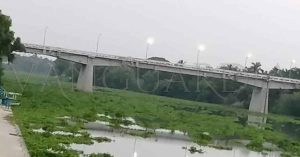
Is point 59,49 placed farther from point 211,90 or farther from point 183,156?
point 183,156

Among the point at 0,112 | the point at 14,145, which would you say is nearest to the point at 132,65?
the point at 0,112

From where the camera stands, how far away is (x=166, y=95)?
131625mm

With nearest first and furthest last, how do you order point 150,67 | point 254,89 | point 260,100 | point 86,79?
point 86,79
point 150,67
point 260,100
point 254,89

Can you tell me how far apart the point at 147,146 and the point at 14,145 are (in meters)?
8.40

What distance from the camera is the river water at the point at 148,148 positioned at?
21500 mm

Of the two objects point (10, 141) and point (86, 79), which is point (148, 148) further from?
point (86, 79)

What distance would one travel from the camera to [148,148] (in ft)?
78.7

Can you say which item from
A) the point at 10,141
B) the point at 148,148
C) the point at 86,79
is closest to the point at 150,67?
the point at 86,79

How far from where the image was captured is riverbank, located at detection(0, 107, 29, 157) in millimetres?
16083

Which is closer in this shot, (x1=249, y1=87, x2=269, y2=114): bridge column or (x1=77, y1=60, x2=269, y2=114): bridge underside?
(x1=77, y1=60, x2=269, y2=114): bridge underside

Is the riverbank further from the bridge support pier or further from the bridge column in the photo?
the bridge column

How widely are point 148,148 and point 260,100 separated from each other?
8041cm

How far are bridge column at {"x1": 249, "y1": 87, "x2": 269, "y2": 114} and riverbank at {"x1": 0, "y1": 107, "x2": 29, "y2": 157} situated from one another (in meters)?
80.9

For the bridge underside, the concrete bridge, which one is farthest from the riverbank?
the concrete bridge
